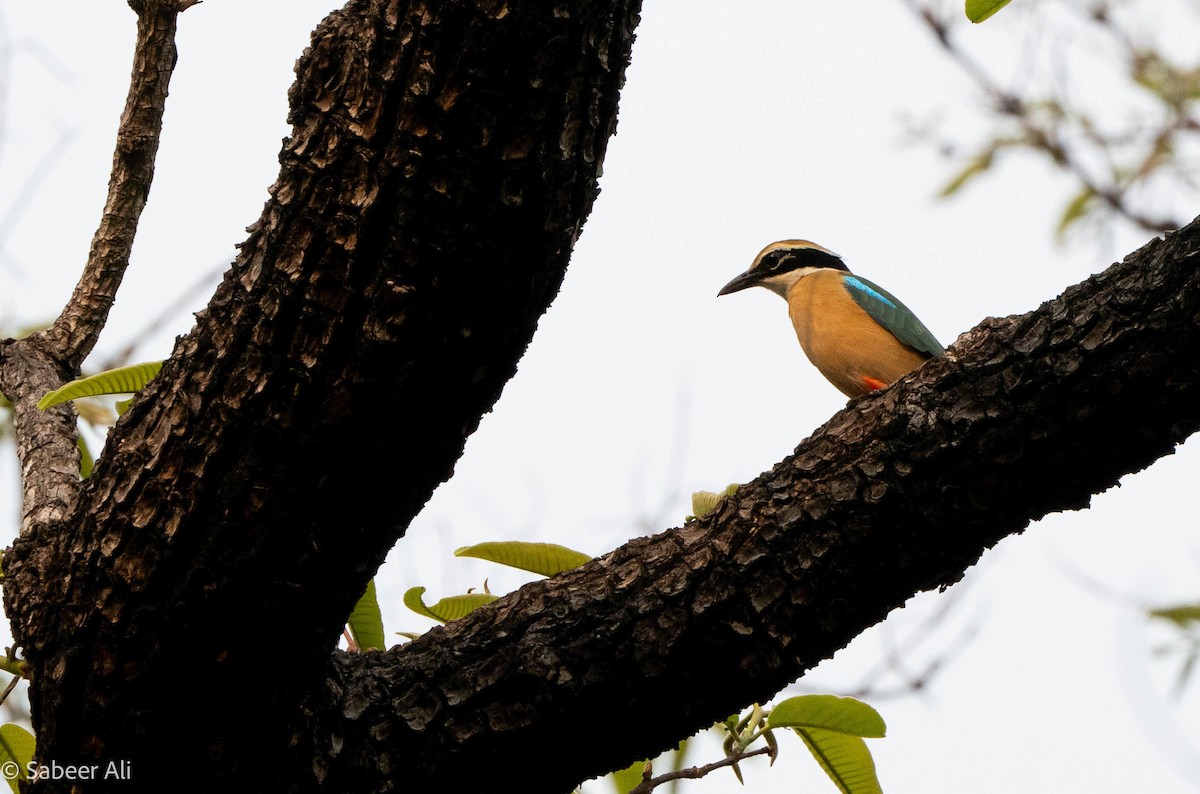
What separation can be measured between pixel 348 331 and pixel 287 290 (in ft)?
0.59

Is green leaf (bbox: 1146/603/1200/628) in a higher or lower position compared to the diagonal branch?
lower

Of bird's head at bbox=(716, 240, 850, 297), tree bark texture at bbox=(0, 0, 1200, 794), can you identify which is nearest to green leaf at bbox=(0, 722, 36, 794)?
tree bark texture at bbox=(0, 0, 1200, 794)

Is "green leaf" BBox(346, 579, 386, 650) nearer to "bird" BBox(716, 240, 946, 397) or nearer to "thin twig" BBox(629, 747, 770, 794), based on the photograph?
"thin twig" BBox(629, 747, 770, 794)

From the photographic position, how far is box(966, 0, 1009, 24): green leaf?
3.29 metres

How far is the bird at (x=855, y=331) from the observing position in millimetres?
6797

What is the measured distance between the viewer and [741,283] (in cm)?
900

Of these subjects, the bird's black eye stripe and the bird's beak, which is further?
the bird's beak

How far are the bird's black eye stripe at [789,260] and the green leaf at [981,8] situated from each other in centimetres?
537

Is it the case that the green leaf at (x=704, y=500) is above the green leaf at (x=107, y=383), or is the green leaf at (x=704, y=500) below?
below

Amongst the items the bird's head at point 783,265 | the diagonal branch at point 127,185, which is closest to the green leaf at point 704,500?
the diagonal branch at point 127,185

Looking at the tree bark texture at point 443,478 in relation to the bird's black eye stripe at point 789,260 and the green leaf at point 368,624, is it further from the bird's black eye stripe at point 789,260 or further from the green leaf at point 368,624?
the bird's black eye stripe at point 789,260

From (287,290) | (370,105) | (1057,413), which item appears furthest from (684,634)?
(370,105)

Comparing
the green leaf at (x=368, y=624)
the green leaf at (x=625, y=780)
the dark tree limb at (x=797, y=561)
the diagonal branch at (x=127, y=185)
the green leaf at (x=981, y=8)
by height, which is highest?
the diagonal branch at (x=127, y=185)

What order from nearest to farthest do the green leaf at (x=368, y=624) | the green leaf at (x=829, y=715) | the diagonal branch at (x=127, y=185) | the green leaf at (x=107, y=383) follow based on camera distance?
Answer: the green leaf at (x=107, y=383) < the green leaf at (x=829, y=715) < the green leaf at (x=368, y=624) < the diagonal branch at (x=127, y=185)
